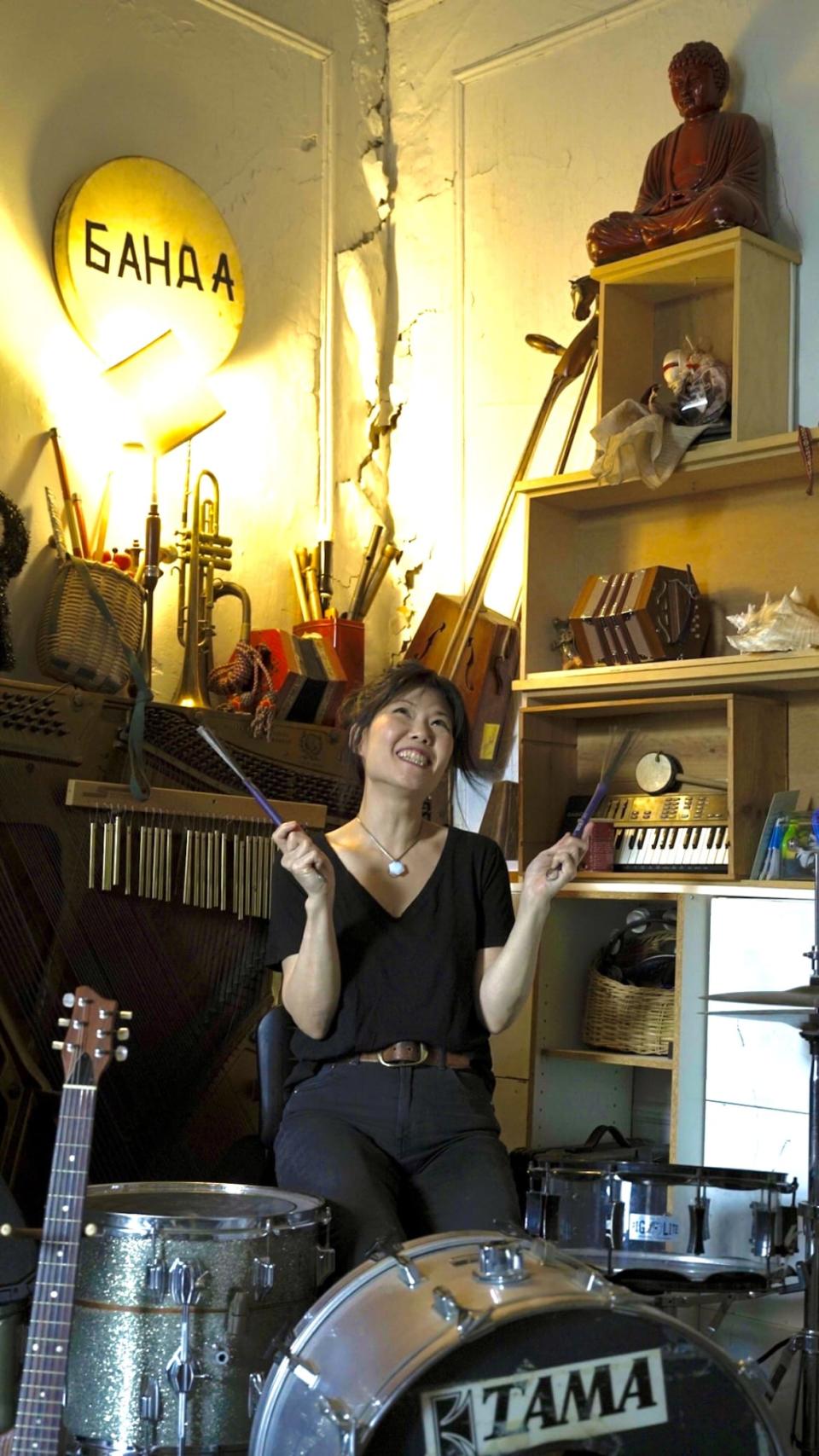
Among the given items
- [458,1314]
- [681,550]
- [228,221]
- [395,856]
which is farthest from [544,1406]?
[228,221]

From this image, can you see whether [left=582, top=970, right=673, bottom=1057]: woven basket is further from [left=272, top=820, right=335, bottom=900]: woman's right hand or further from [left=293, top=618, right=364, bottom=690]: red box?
[left=272, top=820, right=335, bottom=900]: woman's right hand

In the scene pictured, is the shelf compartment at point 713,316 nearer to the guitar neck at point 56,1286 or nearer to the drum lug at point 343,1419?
the guitar neck at point 56,1286

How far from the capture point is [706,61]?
12.6 ft

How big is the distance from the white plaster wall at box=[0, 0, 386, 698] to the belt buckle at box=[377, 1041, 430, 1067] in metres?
1.55

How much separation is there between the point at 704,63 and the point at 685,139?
18 cm

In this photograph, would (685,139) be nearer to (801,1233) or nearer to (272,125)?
(272,125)

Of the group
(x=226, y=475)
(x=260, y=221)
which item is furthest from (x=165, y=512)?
(x=260, y=221)

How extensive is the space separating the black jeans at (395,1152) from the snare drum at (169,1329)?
0.29 meters

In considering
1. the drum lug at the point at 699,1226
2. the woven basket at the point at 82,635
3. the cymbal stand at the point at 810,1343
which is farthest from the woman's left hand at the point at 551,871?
the woven basket at the point at 82,635

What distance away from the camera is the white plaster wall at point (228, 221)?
3936mm

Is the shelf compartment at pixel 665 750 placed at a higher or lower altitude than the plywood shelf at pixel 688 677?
lower

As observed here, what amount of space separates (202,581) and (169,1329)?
91.2 inches

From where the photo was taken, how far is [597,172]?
14.2 feet

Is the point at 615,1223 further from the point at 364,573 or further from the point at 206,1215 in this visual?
the point at 364,573
